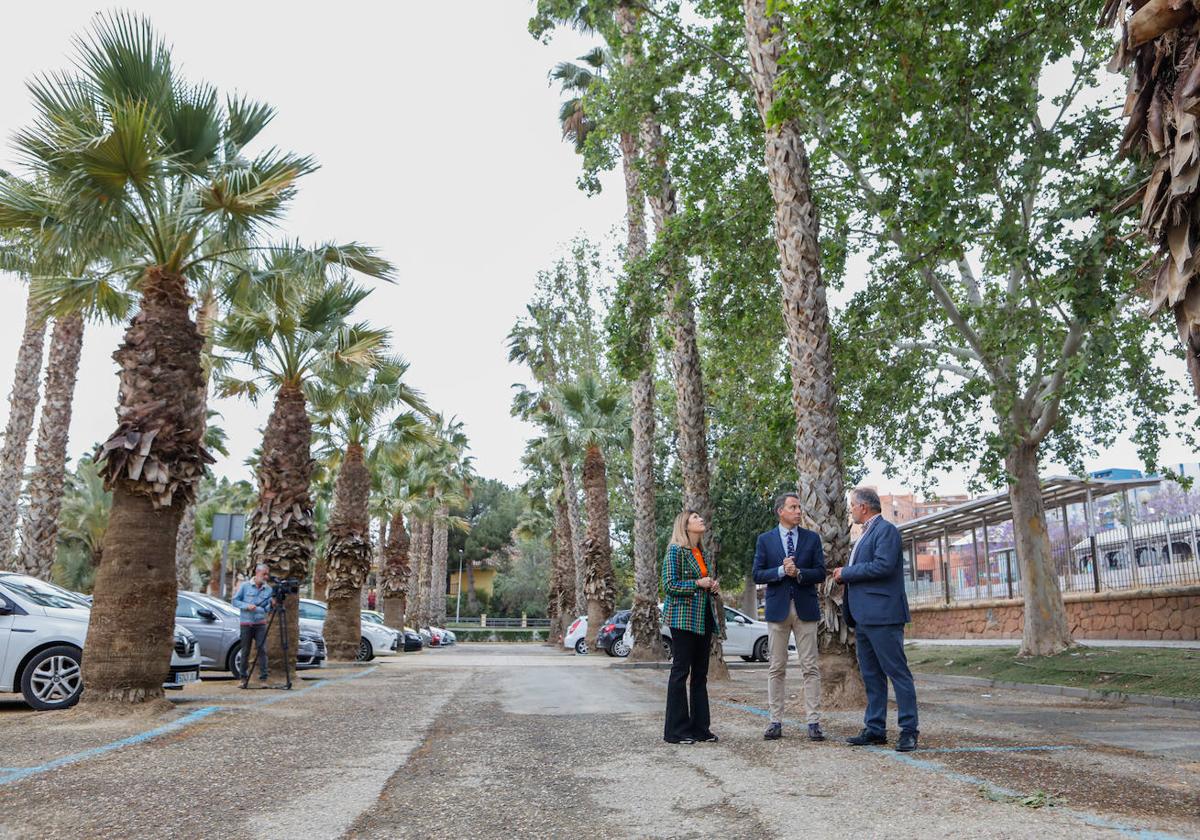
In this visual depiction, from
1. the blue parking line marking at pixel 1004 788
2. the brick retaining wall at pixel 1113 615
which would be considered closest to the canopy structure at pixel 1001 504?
the brick retaining wall at pixel 1113 615

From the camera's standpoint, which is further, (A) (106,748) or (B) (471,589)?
(B) (471,589)

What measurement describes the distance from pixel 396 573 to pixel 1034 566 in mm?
27123

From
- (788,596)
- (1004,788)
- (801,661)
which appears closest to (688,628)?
(788,596)

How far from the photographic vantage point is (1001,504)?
24.7 meters

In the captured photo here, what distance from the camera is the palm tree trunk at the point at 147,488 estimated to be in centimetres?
952

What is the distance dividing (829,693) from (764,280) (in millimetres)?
8072

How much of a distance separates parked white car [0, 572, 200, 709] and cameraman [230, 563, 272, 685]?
2.69 meters

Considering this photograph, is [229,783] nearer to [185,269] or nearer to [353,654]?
[185,269]

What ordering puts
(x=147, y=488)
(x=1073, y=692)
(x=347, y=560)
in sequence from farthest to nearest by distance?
(x=347, y=560), (x=1073, y=692), (x=147, y=488)

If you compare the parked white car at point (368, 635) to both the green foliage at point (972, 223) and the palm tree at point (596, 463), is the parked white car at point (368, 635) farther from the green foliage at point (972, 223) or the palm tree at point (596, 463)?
the green foliage at point (972, 223)

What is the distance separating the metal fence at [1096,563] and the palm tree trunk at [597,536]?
1059 cm

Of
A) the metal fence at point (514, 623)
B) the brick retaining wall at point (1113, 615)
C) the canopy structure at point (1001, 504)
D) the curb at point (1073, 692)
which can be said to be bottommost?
the curb at point (1073, 692)

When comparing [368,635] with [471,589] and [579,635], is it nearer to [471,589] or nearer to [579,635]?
[579,635]

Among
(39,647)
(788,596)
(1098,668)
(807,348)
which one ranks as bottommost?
(1098,668)
